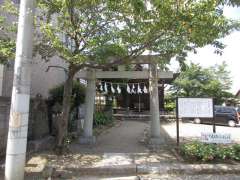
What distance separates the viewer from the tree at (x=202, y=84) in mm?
32469

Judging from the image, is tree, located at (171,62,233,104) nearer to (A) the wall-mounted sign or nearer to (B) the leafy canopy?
(A) the wall-mounted sign

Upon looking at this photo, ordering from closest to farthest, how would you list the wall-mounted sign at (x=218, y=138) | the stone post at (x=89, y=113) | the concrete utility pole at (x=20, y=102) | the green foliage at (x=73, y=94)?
the concrete utility pole at (x=20, y=102) < the wall-mounted sign at (x=218, y=138) < the stone post at (x=89, y=113) < the green foliage at (x=73, y=94)

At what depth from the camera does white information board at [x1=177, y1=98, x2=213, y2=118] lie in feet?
32.8

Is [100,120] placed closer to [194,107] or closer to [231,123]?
[194,107]

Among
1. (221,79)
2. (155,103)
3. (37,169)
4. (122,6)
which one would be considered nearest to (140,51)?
(122,6)

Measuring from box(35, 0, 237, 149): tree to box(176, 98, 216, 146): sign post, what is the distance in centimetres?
175

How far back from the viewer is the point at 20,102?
6012 mm

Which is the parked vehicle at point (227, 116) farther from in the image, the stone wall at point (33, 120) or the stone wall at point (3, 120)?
the stone wall at point (3, 120)

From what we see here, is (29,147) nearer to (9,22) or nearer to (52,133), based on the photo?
(52,133)

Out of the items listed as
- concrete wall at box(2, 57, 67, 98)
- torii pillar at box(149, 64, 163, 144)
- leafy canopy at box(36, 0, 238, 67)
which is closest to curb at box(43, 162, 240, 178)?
leafy canopy at box(36, 0, 238, 67)

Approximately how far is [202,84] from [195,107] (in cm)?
2404

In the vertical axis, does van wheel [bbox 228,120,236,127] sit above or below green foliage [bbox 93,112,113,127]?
below

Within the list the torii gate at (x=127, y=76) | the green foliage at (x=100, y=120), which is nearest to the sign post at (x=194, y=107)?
the torii gate at (x=127, y=76)

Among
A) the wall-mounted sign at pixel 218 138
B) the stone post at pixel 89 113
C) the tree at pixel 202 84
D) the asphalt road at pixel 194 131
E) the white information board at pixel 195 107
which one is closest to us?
the wall-mounted sign at pixel 218 138
